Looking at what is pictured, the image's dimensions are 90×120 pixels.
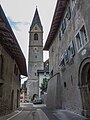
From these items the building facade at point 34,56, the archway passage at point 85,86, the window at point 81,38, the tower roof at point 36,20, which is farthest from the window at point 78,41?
the tower roof at point 36,20

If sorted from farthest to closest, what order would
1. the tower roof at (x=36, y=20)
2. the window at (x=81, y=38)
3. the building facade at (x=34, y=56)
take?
1. the tower roof at (x=36, y=20)
2. the building facade at (x=34, y=56)
3. the window at (x=81, y=38)

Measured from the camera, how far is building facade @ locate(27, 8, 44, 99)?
187ft

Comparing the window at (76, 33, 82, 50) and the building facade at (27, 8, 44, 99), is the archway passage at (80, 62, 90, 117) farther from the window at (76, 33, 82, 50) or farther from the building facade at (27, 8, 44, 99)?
the building facade at (27, 8, 44, 99)

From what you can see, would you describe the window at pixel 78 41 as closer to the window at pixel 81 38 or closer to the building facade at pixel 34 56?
the window at pixel 81 38

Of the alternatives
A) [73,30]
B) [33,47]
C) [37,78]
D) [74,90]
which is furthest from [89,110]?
[33,47]

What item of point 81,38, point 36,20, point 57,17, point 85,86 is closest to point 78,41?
point 81,38

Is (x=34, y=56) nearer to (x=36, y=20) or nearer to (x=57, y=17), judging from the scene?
(x=36, y=20)

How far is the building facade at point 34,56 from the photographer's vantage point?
2238 inches

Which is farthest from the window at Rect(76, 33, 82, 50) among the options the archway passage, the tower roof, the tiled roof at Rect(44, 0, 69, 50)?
the tower roof

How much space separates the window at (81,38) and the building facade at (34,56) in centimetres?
4511

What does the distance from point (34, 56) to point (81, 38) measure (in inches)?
1964

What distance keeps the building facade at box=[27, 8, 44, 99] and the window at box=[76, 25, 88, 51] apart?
Answer: 45108 millimetres

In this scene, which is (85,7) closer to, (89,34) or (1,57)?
(89,34)

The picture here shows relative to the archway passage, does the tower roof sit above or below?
above
